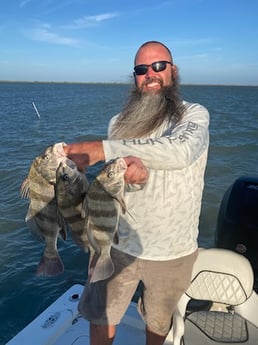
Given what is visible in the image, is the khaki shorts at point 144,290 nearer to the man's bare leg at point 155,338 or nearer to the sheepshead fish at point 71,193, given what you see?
the man's bare leg at point 155,338

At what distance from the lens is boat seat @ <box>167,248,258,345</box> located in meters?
3.15

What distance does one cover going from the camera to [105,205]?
208cm

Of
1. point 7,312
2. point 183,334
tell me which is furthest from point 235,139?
point 183,334

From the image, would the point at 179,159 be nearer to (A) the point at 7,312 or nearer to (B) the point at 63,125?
(A) the point at 7,312

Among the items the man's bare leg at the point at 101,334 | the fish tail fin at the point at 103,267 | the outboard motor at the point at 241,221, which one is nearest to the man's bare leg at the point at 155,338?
the man's bare leg at the point at 101,334

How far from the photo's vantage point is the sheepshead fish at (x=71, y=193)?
2.03m

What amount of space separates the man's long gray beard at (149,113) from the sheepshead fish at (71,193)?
2.67 ft

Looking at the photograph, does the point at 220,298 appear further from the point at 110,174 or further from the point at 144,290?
the point at 110,174

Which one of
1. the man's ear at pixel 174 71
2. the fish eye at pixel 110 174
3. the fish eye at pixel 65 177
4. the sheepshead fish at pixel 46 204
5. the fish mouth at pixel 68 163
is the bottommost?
the sheepshead fish at pixel 46 204

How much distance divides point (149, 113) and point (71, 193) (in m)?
1.04

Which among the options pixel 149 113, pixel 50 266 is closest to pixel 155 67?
pixel 149 113

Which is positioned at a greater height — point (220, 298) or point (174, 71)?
point (174, 71)

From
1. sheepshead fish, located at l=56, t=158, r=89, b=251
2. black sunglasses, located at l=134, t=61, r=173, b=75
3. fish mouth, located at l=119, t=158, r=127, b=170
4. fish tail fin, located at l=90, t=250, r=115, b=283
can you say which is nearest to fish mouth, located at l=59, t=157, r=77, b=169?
sheepshead fish, located at l=56, t=158, r=89, b=251

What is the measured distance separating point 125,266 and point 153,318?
0.54 metres
